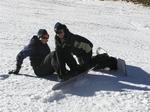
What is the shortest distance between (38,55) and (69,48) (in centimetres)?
68

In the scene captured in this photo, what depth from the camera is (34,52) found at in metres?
8.32

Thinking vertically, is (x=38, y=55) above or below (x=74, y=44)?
below

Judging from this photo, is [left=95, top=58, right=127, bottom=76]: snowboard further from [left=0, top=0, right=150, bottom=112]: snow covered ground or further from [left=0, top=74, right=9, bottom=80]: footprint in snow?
[left=0, top=74, right=9, bottom=80]: footprint in snow

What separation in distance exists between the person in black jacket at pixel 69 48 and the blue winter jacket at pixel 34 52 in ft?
1.48

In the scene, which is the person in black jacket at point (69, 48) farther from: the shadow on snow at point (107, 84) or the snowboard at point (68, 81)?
the shadow on snow at point (107, 84)

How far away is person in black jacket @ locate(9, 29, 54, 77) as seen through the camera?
8219mm

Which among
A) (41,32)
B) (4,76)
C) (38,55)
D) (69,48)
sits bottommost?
(4,76)

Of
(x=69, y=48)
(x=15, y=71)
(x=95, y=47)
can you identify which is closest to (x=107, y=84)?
(x=69, y=48)

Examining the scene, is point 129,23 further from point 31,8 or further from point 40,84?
point 40,84

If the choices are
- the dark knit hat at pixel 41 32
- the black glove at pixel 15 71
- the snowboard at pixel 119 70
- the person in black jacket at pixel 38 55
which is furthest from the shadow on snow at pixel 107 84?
Answer: the black glove at pixel 15 71

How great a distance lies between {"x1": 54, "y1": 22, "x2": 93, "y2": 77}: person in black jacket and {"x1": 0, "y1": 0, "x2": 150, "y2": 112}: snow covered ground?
0.30 metres

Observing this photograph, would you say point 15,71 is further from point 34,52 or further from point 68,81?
point 68,81

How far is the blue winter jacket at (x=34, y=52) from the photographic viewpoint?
829 cm

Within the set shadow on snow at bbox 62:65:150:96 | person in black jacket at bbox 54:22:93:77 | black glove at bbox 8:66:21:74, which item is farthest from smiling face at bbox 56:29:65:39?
black glove at bbox 8:66:21:74
